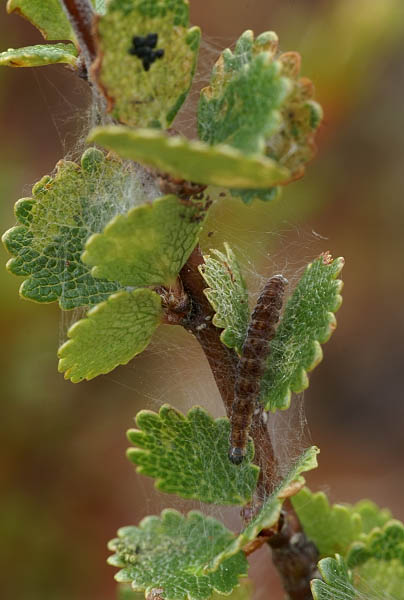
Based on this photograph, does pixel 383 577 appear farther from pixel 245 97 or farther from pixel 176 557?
pixel 245 97

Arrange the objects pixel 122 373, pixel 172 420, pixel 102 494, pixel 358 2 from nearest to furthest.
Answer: pixel 172 420 → pixel 122 373 → pixel 102 494 → pixel 358 2

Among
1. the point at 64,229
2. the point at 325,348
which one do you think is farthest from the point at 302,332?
the point at 325,348

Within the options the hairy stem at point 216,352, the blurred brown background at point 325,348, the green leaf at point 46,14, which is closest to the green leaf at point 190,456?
the hairy stem at point 216,352

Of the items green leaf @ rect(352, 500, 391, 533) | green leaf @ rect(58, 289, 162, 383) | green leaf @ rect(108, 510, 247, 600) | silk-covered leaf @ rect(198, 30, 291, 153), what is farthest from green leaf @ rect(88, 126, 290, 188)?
green leaf @ rect(352, 500, 391, 533)

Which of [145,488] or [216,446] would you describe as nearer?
A: [216,446]

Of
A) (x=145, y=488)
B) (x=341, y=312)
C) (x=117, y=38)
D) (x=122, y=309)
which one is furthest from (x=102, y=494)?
(x=117, y=38)

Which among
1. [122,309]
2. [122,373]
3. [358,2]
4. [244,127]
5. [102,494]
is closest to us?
[244,127]

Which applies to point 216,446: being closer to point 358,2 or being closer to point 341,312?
point 341,312

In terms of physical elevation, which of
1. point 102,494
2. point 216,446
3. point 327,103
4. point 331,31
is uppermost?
point 331,31
